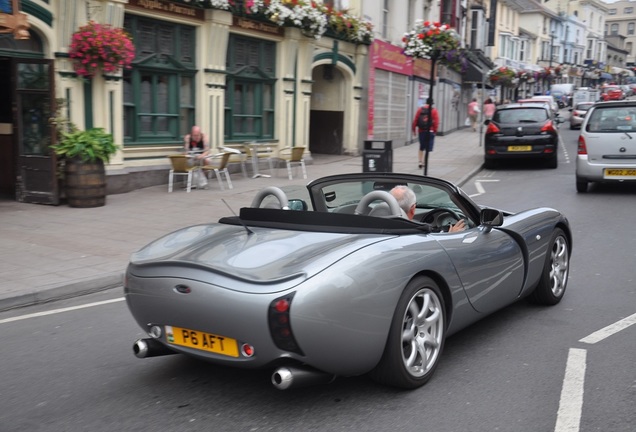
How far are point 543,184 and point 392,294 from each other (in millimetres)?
12656

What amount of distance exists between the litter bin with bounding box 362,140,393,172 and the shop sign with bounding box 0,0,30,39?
7.23m

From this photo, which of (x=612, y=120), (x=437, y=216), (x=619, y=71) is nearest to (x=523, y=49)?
(x=619, y=71)

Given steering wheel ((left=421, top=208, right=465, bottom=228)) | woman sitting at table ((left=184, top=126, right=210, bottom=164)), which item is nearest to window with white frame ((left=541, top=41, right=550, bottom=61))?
woman sitting at table ((left=184, top=126, right=210, bottom=164))

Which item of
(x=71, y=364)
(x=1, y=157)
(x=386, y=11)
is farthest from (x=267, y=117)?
(x=71, y=364)

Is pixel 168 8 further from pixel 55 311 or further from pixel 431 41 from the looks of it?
pixel 55 311

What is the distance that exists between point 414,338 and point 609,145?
10523 millimetres

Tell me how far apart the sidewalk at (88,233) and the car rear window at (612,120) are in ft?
11.5

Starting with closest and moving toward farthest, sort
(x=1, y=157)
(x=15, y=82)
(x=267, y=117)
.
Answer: (x=15, y=82) → (x=1, y=157) → (x=267, y=117)

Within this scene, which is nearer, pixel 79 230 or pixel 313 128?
pixel 79 230

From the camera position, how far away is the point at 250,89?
17.5m

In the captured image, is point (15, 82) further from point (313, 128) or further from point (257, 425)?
point (313, 128)

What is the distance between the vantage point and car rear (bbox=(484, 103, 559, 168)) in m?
18.1

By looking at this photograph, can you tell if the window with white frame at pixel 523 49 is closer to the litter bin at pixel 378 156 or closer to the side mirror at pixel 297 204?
the litter bin at pixel 378 156

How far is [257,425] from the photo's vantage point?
352cm
